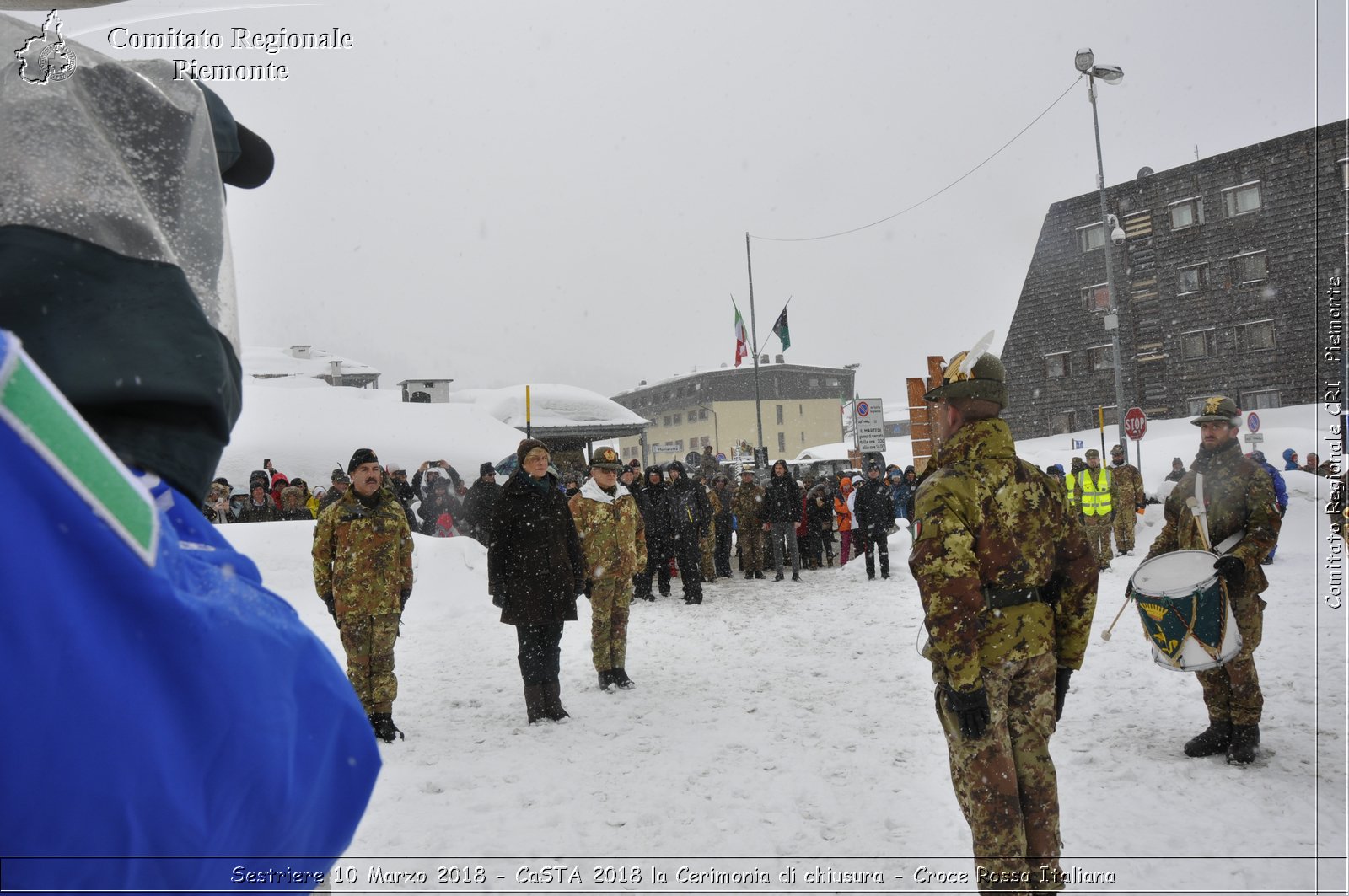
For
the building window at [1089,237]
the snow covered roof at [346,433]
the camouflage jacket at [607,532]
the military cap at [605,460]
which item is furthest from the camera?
the building window at [1089,237]

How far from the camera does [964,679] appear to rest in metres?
3.09

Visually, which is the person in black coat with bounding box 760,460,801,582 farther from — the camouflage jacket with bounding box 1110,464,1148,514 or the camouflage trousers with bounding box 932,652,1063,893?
the camouflage trousers with bounding box 932,652,1063,893

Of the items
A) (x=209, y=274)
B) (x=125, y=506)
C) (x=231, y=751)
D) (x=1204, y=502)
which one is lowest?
(x=1204, y=502)

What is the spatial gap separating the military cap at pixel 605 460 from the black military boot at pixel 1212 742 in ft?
18.0

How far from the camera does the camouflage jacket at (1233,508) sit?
197 inches

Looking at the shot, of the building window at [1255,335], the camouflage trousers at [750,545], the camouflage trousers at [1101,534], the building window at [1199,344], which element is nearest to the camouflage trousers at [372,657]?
the camouflage trousers at [750,545]

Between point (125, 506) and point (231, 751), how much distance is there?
170 mm

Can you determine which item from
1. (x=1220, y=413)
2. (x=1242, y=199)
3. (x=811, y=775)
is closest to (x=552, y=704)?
(x=811, y=775)

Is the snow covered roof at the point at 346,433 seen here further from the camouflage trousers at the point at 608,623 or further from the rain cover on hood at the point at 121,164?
the rain cover on hood at the point at 121,164

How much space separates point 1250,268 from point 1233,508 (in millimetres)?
31709

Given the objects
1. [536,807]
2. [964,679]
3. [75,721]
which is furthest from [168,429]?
[536,807]

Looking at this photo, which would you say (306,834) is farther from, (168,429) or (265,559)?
(265,559)

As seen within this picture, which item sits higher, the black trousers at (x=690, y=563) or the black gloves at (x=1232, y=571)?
the black gloves at (x=1232, y=571)

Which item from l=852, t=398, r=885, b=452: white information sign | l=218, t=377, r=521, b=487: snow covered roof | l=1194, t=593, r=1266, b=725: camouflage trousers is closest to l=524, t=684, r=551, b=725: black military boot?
l=1194, t=593, r=1266, b=725: camouflage trousers
